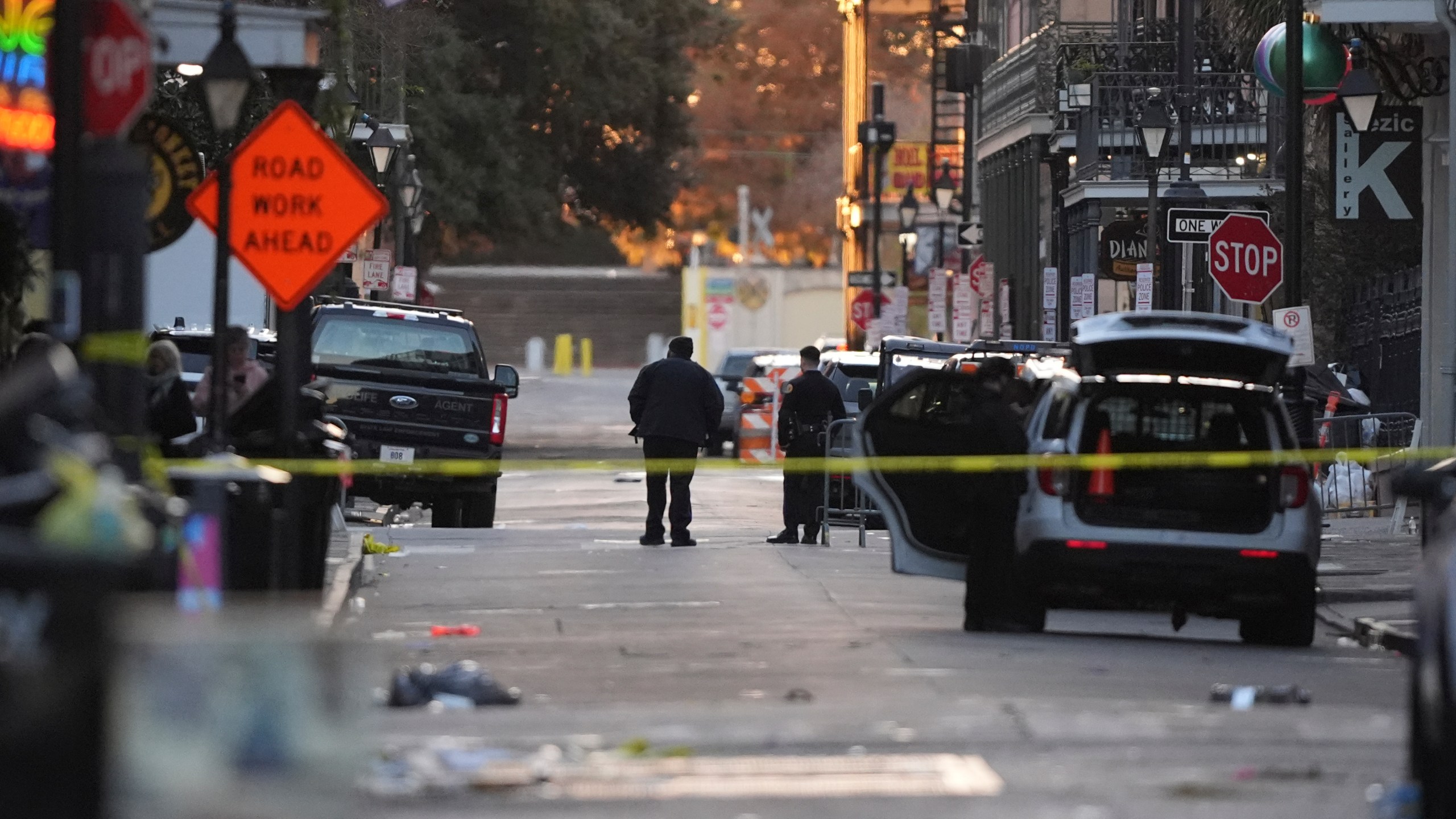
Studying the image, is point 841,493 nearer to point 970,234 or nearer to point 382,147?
point 382,147

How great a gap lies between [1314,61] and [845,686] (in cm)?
1465

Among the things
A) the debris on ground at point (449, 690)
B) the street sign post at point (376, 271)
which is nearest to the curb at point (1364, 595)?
the debris on ground at point (449, 690)

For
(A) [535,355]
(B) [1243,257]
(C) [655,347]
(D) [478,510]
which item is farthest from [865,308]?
(B) [1243,257]

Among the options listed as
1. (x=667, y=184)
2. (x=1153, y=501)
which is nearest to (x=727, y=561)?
(x=1153, y=501)

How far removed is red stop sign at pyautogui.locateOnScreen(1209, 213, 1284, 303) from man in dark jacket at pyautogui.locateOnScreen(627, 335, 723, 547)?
15.8 feet

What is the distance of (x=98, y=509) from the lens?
6.34 metres

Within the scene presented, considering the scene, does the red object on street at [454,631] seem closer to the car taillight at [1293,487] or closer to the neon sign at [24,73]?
the neon sign at [24,73]

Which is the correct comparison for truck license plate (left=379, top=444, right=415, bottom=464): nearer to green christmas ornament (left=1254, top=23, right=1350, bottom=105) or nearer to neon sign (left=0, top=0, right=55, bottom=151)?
neon sign (left=0, top=0, right=55, bottom=151)

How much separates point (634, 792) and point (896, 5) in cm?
7170

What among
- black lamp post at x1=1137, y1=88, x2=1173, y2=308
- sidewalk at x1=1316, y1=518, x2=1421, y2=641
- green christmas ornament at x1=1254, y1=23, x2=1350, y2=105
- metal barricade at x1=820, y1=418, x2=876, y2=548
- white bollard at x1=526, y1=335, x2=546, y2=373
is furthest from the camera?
white bollard at x1=526, y1=335, x2=546, y2=373

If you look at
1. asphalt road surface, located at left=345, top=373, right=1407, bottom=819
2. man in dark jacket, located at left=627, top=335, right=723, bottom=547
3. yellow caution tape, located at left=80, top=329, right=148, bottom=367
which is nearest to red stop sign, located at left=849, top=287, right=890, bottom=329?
man in dark jacket, located at left=627, top=335, right=723, bottom=547

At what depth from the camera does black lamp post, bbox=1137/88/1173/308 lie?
31.0 m

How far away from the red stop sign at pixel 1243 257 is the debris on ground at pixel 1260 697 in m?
11.8

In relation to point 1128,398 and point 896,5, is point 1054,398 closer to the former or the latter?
point 1128,398
